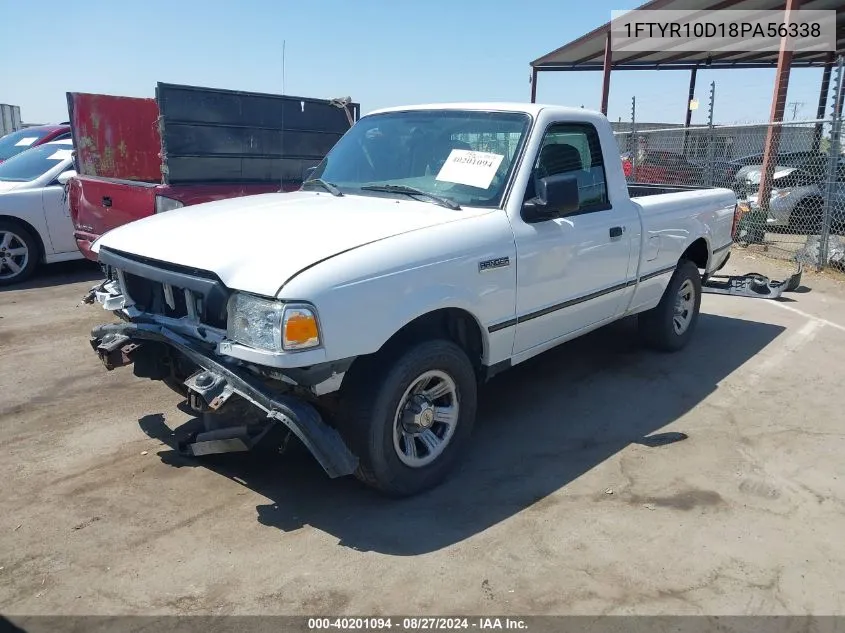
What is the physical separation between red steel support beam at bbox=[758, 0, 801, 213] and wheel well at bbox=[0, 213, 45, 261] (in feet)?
36.6

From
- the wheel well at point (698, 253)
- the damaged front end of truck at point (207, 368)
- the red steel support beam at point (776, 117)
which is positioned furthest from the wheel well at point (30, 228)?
the red steel support beam at point (776, 117)

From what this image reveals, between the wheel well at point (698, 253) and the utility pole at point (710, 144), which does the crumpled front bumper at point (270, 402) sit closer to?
the wheel well at point (698, 253)

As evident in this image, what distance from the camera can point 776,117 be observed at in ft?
40.4

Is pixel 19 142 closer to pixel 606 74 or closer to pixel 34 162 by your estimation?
pixel 34 162

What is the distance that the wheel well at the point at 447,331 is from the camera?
3453 millimetres

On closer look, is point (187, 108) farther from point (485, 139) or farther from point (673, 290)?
point (673, 290)

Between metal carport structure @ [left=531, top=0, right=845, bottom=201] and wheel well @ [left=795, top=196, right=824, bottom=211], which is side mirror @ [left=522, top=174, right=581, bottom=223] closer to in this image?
metal carport structure @ [left=531, top=0, right=845, bottom=201]

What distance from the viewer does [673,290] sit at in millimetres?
5762

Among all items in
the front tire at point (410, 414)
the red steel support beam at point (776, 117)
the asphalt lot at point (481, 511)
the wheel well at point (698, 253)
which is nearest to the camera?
the asphalt lot at point (481, 511)

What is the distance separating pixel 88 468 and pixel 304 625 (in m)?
1.92

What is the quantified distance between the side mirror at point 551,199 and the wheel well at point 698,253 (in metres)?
2.50

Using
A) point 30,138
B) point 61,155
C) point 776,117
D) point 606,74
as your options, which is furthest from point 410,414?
point 606,74

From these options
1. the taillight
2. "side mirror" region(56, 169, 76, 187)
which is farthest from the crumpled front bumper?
"side mirror" region(56, 169, 76, 187)

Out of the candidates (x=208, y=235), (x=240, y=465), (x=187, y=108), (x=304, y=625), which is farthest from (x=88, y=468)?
(x=187, y=108)
